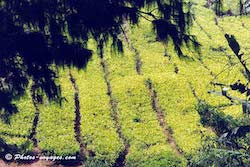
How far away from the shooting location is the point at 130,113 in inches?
1051

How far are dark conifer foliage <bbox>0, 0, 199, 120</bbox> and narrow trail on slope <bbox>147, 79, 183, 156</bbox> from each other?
17.7 m

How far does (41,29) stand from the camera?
230 inches

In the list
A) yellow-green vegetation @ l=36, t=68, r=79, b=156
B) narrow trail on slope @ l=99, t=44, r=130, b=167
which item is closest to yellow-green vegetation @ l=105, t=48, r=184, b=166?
narrow trail on slope @ l=99, t=44, r=130, b=167

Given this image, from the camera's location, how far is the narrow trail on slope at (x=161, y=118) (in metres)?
23.9

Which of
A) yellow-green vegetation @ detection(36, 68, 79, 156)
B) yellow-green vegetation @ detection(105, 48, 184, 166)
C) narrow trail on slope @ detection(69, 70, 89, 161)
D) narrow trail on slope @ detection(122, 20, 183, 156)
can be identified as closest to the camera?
yellow-green vegetation @ detection(105, 48, 184, 166)

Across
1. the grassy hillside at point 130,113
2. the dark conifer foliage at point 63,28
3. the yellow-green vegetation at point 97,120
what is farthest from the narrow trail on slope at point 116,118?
the dark conifer foliage at point 63,28

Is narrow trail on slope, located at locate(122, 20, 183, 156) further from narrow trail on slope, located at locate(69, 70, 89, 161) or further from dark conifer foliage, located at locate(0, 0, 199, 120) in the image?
dark conifer foliage, located at locate(0, 0, 199, 120)

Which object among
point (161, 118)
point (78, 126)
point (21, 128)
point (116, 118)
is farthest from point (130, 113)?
point (21, 128)

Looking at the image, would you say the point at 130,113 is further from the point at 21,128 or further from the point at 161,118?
the point at 21,128

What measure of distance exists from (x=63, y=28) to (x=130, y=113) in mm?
20972

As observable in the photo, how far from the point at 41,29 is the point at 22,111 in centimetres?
2099

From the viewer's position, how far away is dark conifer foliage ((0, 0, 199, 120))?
5.69m

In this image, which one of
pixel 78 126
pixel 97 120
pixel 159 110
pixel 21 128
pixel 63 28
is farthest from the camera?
pixel 159 110

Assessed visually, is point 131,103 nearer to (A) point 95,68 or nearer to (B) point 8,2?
(A) point 95,68
